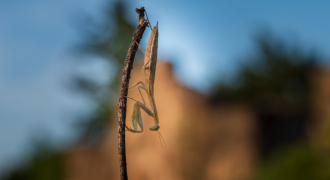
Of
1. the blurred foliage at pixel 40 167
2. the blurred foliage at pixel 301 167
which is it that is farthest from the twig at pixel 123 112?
the blurred foliage at pixel 40 167

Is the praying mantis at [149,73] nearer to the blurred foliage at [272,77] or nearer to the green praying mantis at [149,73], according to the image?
the green praying mantis at [149,73]

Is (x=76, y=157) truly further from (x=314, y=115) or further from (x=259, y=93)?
(x=314, y=115)

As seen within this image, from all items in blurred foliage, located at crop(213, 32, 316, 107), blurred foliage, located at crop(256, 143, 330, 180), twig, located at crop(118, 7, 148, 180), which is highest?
blurred foliage, located at crop(213, 32, 316, 107)

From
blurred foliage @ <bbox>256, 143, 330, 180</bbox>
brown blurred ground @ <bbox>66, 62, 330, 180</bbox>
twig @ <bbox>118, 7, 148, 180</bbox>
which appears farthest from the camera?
brown blurred ground @ <bbox>66, 62, 330, 180</bbox>

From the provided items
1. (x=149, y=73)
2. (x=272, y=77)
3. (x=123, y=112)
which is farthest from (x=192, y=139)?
(x=123, y=112)

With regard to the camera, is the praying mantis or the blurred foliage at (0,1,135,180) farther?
the blurred foliage at (0,1,135,180)

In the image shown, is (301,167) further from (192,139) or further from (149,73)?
(149,73)

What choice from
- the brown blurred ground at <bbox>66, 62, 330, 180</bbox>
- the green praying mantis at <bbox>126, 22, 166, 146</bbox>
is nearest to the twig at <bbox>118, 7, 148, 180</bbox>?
the green praying mantis at <bbox>126, 22, 166, 146</bbox>

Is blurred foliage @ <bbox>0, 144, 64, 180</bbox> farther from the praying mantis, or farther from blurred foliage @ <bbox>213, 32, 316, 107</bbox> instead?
the praying mantis

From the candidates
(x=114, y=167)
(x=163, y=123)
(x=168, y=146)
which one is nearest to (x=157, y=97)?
(x=163, y=123)
